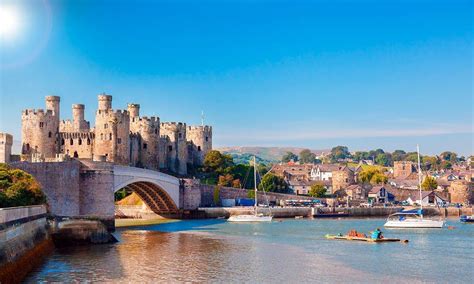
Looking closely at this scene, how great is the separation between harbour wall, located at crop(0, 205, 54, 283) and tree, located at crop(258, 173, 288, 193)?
2158 inches

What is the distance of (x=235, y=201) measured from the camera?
77.1 meters

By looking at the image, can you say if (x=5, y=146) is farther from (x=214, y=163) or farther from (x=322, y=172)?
(x=322, y=172)

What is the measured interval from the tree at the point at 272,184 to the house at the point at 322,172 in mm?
36837

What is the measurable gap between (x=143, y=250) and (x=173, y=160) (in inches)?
1650

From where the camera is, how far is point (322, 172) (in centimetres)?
13175

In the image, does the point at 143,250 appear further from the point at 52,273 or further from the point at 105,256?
the point at 52,273

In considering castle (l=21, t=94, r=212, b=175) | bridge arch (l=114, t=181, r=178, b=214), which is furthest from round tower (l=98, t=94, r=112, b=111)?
bridge arch (l=114, t=181, r=178, b=214)

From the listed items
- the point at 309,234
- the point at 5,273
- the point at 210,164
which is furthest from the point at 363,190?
the point at 5,273

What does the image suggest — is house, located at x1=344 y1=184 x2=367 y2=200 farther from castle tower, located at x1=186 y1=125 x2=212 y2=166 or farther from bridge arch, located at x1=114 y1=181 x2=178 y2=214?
bridge arch, located at x1=114 y1=181 x2=178 y2=214

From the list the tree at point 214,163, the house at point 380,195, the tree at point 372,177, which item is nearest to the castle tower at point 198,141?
the tree at point 214,163

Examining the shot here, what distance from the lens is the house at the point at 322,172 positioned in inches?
5128

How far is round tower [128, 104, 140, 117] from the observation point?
7644 centimetres

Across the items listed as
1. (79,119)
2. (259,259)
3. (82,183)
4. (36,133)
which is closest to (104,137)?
(79,119)

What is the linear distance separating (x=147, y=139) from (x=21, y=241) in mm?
48409
